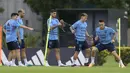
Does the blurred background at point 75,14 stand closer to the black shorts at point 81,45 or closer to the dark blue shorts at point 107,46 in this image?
the black shorts at point 81,45

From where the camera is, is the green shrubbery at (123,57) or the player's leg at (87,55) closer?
the player's leg at (87,55)

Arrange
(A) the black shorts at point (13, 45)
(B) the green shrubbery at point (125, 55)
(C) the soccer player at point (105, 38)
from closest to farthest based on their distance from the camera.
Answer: (C) the soccer player at point (105, 38)
(A) the black shorts at point (13, 45)
(B) the green shrubbery at point (125, 55)

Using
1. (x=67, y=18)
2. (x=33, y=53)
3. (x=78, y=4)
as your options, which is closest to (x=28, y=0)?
(x=78, y=4)

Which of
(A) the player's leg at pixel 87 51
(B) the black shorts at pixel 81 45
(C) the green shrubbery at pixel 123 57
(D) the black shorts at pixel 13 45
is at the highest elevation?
(D) the black shorts at pixel 13 45

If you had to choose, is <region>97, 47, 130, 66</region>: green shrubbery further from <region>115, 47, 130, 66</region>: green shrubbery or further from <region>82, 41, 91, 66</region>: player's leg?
<region>82, 41, 91, 66</region>: player's leg

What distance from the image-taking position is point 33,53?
20.1 metres

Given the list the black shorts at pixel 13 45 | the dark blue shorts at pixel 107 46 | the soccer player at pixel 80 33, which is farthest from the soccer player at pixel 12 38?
the dark blue shorts at pixel 107 46

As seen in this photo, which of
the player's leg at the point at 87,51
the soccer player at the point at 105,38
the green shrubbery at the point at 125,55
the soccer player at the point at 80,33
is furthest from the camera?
the green shrubbery at the point at 125,55

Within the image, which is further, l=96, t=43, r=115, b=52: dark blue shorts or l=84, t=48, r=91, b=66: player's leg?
l=84, t=48, r=91, b=66: player's leg

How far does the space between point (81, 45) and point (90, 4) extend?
1621 centimetres

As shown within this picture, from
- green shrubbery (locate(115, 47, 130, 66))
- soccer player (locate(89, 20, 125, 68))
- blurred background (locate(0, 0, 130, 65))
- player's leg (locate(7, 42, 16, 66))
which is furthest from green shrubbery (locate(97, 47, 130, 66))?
player's leg (locate(7, 42, 16, 66))

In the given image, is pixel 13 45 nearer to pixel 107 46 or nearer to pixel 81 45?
pixel 81 45

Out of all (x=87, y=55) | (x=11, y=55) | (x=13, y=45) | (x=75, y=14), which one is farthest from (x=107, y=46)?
(x=75, y=14)

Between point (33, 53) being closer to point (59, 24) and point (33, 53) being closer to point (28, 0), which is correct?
point (59, 24)
